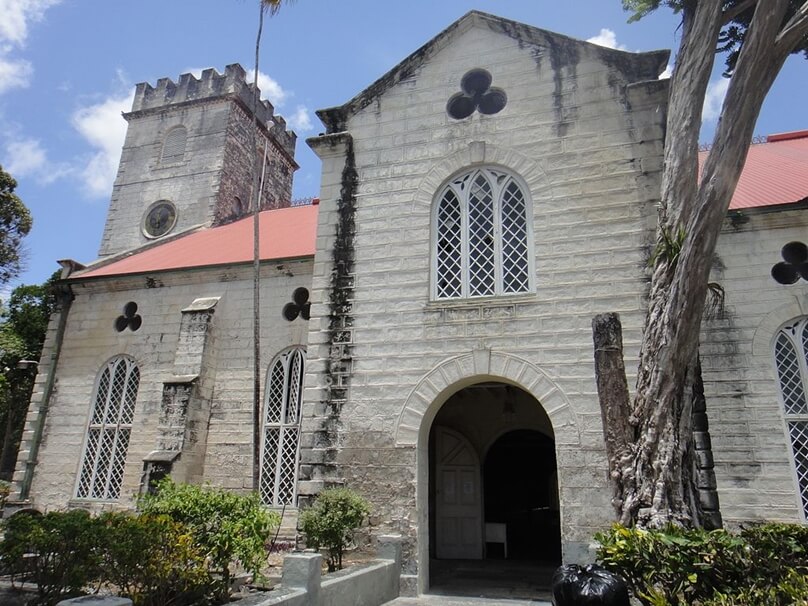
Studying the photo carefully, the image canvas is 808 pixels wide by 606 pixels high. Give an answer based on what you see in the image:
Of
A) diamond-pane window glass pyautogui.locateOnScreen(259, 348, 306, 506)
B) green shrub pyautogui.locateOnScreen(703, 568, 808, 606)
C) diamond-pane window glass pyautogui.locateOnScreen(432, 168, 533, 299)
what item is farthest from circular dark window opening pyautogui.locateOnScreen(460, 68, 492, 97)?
green shrub pyautogui.locateOnScreen(703, 568, 808, 606)

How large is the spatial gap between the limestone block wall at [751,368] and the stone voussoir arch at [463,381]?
3.62 m

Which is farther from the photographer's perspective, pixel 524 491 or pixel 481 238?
pixel 524 491

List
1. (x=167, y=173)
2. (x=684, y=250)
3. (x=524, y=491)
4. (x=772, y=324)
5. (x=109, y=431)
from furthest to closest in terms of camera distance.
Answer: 1. (x=167, y=173)
2. (x=524, y=491)
3. (x=109, y=431)
4. (x=772, y=324)
5. (x=684, y=250)

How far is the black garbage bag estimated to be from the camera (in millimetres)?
4559

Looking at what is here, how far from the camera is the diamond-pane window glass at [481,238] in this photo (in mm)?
10570

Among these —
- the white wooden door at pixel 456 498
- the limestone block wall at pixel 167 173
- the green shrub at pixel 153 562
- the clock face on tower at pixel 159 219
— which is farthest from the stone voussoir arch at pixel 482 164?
the clock face on tower at pixel 159 219

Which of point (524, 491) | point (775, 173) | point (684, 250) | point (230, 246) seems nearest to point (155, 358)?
point (230, 246)

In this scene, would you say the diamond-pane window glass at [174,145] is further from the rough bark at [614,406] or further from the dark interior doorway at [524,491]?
the rough bark at [614,406]

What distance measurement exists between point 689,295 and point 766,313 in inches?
201

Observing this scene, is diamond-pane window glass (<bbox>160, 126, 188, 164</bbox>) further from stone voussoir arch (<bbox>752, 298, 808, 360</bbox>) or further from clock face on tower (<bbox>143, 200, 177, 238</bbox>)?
stone voussoir arch (<bbox>752, 298, 808, 360</bbox>)

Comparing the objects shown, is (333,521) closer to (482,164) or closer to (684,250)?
(684,250)

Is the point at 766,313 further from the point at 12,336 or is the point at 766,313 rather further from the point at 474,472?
the point at 12,336

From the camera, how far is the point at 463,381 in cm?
1015

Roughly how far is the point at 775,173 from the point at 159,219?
71.7 ft
